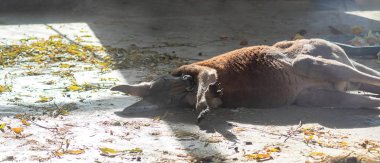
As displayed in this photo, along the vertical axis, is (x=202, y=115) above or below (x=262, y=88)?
below

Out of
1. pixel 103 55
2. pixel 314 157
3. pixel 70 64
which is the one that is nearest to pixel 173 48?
pixel 103 55

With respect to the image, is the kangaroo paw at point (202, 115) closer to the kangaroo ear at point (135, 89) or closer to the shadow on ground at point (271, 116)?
the shadow on ground at point (271, 116)

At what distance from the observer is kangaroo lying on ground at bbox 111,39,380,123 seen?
568 cm

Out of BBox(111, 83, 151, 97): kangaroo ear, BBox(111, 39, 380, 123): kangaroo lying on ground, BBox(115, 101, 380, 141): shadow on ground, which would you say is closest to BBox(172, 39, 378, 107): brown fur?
BBox(111, 39, 380, 123): kangaroo lying on ground

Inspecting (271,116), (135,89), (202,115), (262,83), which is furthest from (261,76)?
(135,89)

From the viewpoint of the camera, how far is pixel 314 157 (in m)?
4.47

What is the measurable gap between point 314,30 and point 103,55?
4.28 metres

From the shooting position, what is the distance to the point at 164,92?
580cm

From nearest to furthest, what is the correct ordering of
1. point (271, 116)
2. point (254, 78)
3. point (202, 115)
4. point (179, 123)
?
point (202, 115) → point (179, 123) → point (271, 116) → point (254, 78)

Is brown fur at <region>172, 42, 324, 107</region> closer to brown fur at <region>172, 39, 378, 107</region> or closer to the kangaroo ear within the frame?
brown fur at <region>172, 39, 378, 107</region>

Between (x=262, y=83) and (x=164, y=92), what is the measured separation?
888 mm

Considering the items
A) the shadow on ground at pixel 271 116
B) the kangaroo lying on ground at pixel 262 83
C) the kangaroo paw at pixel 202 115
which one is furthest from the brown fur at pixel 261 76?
the kangaroo paw at pixel 202 115

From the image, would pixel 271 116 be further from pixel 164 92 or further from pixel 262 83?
pixel 164 92

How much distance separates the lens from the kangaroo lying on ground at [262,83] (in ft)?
18.6
